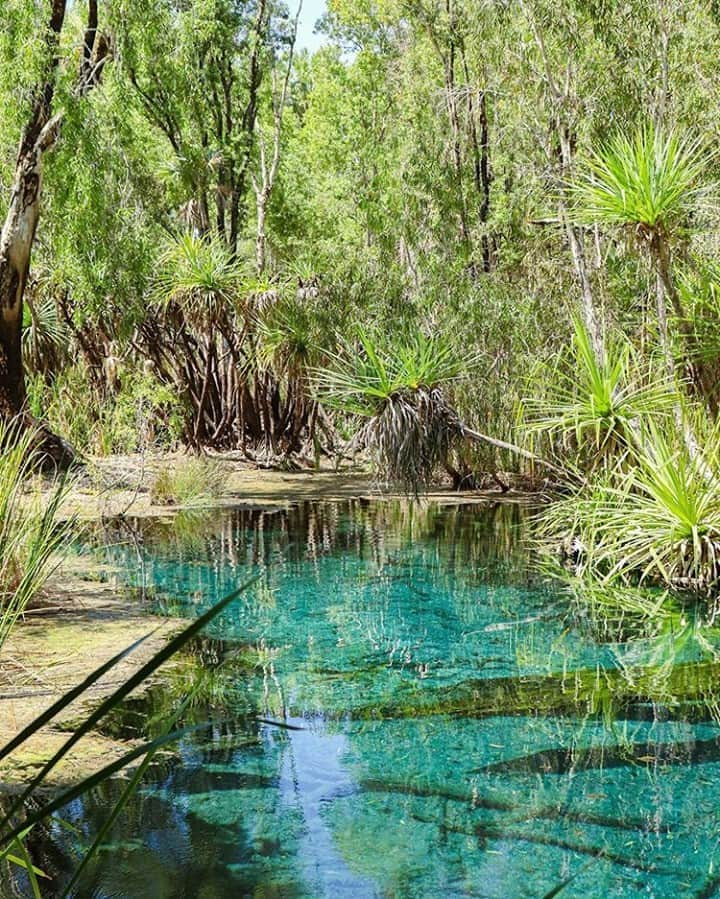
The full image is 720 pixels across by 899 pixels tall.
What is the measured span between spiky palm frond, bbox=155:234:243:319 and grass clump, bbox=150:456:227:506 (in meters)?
3.24

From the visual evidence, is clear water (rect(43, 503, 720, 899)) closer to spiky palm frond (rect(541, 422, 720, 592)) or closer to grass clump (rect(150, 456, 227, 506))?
spiky palm frond (rect(541, 422, 720, 592))

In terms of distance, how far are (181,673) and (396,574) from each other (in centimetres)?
327

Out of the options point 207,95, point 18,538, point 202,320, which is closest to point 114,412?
point 202,320

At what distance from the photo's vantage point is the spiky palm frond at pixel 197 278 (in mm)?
16266

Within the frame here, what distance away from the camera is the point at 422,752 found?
524 centimetres

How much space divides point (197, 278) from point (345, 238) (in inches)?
345

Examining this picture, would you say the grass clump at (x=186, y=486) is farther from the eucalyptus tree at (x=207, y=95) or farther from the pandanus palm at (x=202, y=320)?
the eucalyptus tree at (x=207, y=95)

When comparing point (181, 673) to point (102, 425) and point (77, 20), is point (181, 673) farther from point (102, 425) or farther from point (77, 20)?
point (77, 20)

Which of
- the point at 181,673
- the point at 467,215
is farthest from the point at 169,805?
the point at 467,215

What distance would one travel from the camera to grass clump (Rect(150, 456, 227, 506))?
13.8 metres

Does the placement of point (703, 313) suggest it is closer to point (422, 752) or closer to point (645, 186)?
point (645, 186)

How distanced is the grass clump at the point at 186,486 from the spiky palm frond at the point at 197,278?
10.6 feet

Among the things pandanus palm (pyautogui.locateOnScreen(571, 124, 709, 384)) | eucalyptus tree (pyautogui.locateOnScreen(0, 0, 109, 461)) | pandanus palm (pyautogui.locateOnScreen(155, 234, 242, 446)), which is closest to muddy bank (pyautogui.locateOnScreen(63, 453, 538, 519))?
pandanus palm (pyautogui.locateOnScreen(155, 234, 242, 446))

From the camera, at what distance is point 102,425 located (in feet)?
53.1
